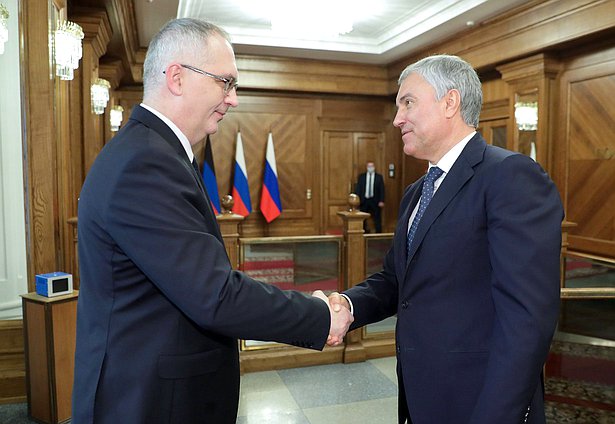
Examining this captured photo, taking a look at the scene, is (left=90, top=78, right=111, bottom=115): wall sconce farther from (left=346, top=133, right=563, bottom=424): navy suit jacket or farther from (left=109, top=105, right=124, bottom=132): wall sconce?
(left=346, top=133, right=563, bottom=424): navy suit jacket

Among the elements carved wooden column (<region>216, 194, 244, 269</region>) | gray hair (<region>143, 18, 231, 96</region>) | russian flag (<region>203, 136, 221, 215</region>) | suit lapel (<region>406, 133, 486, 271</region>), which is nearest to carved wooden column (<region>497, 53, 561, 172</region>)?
carved wooden column (<region>216, 194, 244, 269</region>)

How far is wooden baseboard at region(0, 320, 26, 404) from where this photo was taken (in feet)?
11.0

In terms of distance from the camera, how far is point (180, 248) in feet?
3.93

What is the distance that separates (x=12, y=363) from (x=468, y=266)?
3193 millimetres

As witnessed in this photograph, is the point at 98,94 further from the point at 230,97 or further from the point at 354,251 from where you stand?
the point at 230,97

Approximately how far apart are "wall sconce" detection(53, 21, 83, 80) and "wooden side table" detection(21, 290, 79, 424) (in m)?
1.42

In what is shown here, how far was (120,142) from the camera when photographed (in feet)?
4.12

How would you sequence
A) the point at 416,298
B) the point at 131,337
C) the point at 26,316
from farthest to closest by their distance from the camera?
the point at 26,316
the point at 416,298
the point at 131,337

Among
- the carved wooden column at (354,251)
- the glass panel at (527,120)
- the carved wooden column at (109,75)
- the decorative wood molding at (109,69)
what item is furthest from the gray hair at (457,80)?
the decorative wood molding at (109,69)

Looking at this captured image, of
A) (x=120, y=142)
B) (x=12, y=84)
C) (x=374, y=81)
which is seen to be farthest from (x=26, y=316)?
(x=374, y=81)

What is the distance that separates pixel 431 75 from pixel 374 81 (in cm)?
788

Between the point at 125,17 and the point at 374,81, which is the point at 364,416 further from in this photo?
the point at 374,81

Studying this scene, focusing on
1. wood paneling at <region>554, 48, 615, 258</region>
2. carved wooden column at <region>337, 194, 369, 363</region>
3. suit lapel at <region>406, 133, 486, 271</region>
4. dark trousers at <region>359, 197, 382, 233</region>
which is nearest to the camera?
suit lapel at <region>406, 133, 486, 271</region>

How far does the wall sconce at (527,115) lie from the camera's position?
6297 millimetres
